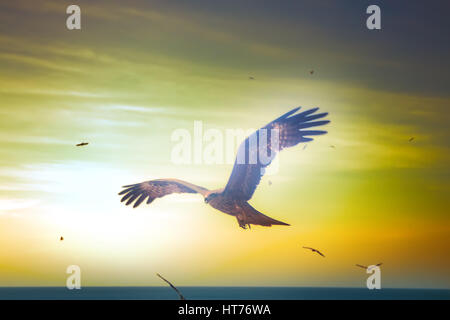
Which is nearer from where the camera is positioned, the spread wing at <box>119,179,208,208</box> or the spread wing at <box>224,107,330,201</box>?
the spread wing at <box>224,107,330,201</box>

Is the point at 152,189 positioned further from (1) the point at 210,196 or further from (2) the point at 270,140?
(2) the point at 270,140

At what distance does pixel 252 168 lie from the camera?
8.73m

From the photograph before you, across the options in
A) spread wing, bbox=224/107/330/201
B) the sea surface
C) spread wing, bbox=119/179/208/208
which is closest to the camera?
spread wing, bbox=224/107/330/201

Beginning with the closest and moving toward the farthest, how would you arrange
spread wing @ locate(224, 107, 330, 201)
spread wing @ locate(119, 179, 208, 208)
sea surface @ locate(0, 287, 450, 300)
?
1. spread wing @ locate(224, 107, 330, 201)
2. spread wing @ locate(119, 179, 208, 208)
3. sea surface @ locate(0, 287, 450, 300)

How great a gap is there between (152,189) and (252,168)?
91.2 inches

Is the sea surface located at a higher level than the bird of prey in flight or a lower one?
lower

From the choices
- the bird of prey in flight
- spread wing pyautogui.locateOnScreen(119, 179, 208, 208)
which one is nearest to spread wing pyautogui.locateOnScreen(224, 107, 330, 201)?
the bird of prey in flight

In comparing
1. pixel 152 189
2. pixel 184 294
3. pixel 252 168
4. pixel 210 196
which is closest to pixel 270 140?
pixel 252 168

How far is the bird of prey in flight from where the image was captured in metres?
8.50

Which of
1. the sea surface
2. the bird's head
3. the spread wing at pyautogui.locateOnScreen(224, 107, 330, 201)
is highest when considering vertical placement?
the spread wing at pyautogui.locateOnScreen(224, 107, 330, 201)

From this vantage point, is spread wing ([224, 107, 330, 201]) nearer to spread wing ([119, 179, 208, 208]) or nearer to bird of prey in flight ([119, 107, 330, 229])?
bird of prey in flight ([119, 107, 330, 229])

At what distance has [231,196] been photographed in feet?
29.6
